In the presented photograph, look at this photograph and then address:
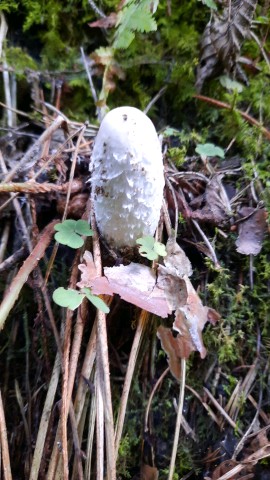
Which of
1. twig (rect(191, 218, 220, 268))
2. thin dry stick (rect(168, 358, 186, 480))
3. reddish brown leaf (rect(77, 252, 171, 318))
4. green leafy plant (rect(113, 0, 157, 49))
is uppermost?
green leafy plant (rect(113, 0, 157, 49))

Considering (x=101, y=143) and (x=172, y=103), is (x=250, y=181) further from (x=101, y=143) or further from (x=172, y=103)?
(x=101, y=143)

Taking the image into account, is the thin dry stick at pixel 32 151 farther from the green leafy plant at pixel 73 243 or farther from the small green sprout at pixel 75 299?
the small green sprout at pixel 75 299

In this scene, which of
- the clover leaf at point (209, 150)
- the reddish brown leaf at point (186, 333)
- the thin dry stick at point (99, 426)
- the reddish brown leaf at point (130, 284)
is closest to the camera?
the thin dry stick at point (99, 426)

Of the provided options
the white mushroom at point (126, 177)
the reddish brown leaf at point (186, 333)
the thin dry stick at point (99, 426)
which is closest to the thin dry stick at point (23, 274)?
the white mushroom at point (126, 177)

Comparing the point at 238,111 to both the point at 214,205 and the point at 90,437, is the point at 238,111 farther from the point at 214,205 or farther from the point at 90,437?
the point at 90,437

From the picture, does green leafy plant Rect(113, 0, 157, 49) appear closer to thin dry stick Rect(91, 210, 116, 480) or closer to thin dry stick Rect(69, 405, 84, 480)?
thin dry stick Rect(91, 210, 116, 480)

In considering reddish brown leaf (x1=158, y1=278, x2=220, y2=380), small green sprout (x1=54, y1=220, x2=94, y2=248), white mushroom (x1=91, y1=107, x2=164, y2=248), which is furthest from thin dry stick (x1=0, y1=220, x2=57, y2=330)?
reddish brown leaf (x1=158, y1=278, x2=220, y2=380)

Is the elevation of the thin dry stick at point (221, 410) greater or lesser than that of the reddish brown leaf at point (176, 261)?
lesser
